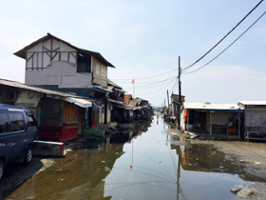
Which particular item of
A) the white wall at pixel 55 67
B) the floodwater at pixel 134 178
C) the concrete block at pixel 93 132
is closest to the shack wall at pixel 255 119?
the floodwater at pixel 134 178

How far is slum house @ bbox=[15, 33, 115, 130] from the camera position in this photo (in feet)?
53.1

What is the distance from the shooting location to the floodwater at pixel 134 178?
5.02 metres

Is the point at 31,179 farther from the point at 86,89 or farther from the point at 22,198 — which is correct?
the point at 86,89

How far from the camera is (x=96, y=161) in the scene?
8297mm

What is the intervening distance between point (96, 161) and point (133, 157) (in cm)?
201

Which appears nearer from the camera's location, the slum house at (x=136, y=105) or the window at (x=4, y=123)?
the window at (x=4, y=123)

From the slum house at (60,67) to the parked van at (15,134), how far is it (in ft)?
29.0

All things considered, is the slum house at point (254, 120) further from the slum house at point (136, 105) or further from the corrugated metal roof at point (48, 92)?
the slum house at point (136, 105)

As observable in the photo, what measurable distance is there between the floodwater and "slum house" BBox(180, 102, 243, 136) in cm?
696

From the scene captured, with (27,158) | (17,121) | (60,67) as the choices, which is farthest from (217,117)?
(17,121)

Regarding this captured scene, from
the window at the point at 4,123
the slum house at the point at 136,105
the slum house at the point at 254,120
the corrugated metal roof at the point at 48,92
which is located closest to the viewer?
the window at the point at 4,123

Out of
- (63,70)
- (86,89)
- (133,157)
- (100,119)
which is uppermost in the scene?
(63,70)

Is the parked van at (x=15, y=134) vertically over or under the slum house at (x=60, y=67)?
under

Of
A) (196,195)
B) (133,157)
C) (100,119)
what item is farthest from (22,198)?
(100,119)
